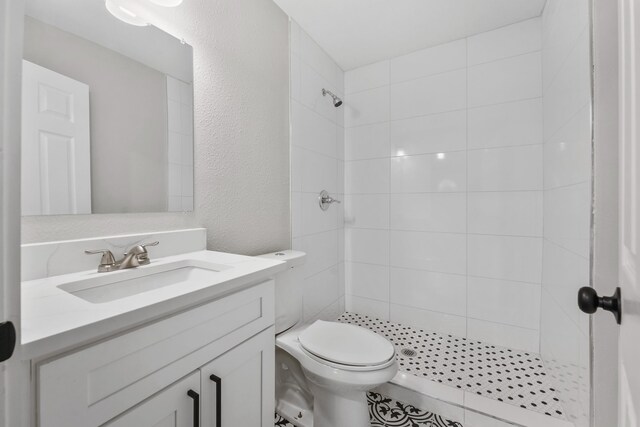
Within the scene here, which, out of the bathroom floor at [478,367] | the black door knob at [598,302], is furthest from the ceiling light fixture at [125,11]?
the bathroom floor at [478,367]

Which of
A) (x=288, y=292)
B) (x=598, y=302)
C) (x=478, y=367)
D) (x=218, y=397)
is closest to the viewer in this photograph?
(x=598, y=302)

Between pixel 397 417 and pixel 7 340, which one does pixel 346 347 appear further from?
pixel 7 340

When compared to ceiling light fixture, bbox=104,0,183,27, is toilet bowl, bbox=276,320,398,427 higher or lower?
lower

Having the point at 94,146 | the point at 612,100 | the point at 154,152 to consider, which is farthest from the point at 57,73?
the point at 612,100

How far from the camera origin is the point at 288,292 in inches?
54.1

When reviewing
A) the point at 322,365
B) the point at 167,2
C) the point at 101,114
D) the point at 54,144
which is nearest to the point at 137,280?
the point at 54,144

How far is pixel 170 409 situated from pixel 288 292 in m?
0.76

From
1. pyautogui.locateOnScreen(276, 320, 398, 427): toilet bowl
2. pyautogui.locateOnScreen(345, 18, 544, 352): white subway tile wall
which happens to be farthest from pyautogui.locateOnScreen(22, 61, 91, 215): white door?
pyautogui.locateOnScreen(345, 18, 544, 352): white subway tile wall

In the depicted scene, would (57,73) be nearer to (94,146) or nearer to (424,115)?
(94,146)

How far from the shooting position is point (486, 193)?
191 cm

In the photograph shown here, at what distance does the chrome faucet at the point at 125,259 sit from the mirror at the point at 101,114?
15cm

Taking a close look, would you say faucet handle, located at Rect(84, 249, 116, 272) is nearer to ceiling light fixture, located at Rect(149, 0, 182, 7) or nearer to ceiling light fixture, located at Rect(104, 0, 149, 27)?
ceiling light fixture, located at Rect(104, 0, 149, 27)

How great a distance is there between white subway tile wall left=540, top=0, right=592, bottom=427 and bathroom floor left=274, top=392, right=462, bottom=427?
0.57 metres

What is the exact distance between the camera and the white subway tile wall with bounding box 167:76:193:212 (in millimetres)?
1142
